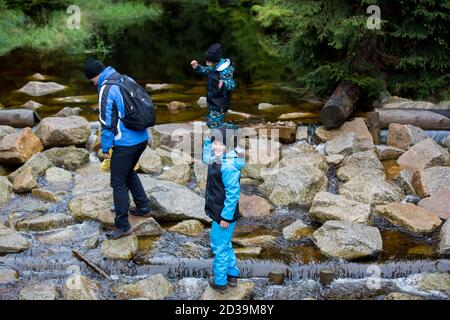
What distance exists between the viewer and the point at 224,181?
Answer: 19.8 feet

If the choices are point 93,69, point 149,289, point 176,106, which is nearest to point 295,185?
point 149,289

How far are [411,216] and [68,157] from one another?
594 centimetres

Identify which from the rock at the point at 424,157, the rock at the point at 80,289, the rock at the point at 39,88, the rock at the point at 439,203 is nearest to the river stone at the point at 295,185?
the rock at the point at 439,203

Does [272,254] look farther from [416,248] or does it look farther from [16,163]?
[16,163]

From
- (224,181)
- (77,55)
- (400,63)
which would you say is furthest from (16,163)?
(77,55)

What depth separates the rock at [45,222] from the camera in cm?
807

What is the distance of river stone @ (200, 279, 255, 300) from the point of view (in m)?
6.46

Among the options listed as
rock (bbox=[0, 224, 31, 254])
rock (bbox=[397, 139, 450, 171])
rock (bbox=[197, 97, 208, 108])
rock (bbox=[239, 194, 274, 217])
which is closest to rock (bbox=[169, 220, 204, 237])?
rock (bbox=[239, 194, 274, 217])

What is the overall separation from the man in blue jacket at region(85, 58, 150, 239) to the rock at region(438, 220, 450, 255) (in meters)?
4.05

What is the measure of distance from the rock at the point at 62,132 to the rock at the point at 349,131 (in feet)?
15.1

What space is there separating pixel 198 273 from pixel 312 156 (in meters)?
4.04

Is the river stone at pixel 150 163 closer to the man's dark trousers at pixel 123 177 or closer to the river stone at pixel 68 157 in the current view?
the river stone at pixel 68 157

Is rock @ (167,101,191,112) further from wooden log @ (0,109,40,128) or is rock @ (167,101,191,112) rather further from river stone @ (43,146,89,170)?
river stone @ (43,146,89,170)

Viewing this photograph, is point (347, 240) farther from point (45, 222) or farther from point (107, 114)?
point (45, 222)
